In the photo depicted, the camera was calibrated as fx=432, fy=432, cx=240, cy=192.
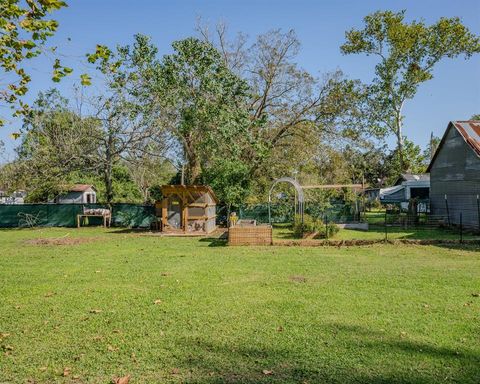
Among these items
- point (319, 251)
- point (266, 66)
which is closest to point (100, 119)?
point (266, 66)

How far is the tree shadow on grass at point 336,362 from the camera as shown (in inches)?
173

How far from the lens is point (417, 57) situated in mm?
34188

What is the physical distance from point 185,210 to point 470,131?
16866 millimetres

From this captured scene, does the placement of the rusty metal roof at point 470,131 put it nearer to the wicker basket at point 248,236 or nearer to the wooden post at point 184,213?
the wicker basket at point 248,236

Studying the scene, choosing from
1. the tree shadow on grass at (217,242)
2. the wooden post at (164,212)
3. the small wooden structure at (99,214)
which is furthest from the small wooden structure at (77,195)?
the tree shadow on grass at (217,242)

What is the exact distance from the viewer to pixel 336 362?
4.78 m

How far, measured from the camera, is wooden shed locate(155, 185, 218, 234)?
21.9 m

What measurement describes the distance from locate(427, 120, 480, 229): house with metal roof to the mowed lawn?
13.0 m

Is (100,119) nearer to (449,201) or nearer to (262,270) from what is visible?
(262,270)

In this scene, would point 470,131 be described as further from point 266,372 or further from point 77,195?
point 77,195

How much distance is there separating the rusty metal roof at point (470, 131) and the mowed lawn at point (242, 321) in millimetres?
13627

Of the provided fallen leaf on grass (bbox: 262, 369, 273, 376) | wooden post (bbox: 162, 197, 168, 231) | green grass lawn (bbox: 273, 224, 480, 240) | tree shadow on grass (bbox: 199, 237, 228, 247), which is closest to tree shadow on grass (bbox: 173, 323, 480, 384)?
fallen leaf on grass (bbox: 262, 369, 273, 376)

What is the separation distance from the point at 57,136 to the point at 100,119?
10.0ft

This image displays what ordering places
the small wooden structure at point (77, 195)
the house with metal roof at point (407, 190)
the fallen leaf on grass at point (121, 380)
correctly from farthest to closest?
the small wooden structure at point (77, 195) < the house with metal roof at point (407, 190) < the fallen leaf on grass at point (121, 380)
